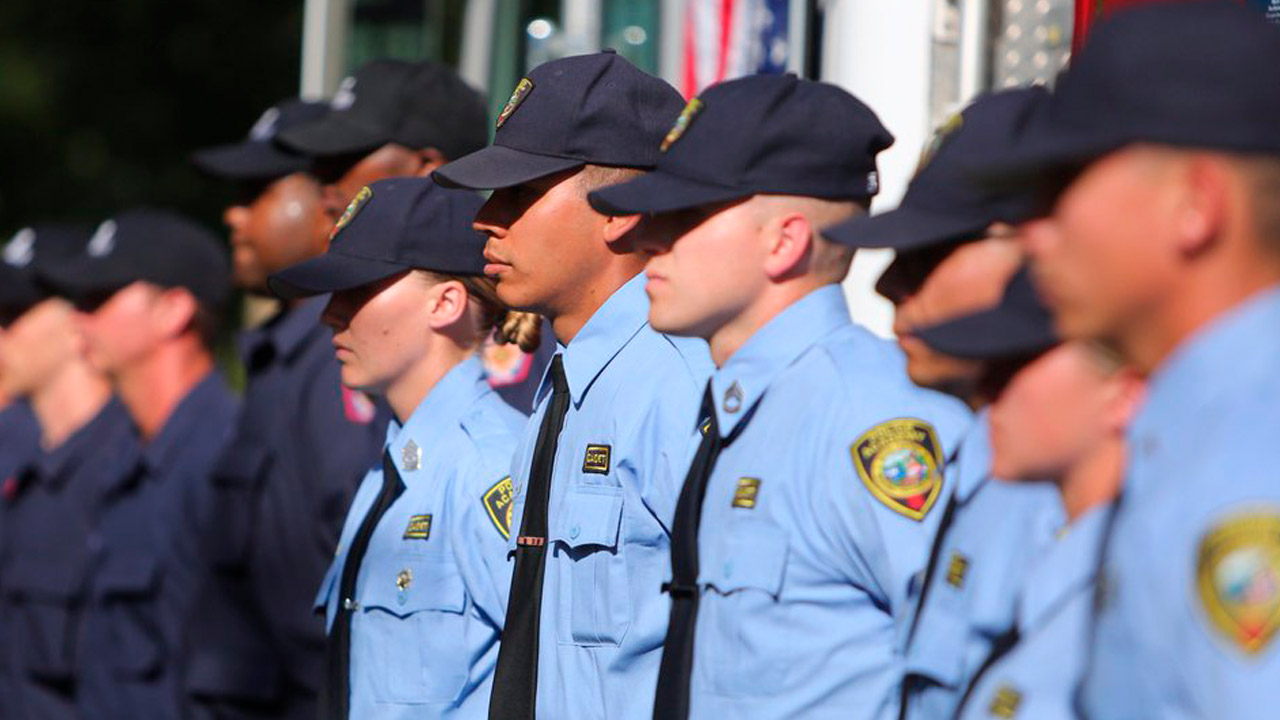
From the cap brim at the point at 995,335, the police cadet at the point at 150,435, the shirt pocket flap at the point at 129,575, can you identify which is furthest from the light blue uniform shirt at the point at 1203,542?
the shirt pocket flap at the point at 129,575

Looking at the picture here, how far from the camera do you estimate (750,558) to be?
130 inches

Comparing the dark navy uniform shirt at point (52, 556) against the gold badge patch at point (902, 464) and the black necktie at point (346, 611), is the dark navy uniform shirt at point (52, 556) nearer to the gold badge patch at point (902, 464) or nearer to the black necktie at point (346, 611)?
the black necktie at point (346, 611)

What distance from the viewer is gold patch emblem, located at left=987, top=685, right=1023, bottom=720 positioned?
2424 mm

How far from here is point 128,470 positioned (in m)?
7.48

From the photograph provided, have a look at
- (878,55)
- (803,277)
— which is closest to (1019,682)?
(803,277)

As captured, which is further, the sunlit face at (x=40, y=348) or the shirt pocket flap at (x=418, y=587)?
the sunlit face at (x=40, y=348)

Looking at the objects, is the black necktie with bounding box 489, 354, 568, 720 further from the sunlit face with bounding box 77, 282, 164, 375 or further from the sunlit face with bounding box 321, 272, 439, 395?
the sunlit face with bounding box 77, 282, 164, 375

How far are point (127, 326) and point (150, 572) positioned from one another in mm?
941

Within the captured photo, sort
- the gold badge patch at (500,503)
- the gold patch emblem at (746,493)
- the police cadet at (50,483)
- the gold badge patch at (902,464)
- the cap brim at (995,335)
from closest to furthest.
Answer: the cap brim at (995,335)
the gold badge patch at (902,464)
the gold patch emblem at (746,493)
the gold badge patch at (500,503)
the police cadet at (50,483)

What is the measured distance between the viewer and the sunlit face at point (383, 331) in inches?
183

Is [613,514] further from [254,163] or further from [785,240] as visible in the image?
[254,163]

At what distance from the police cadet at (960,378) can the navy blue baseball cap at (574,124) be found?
110 cm

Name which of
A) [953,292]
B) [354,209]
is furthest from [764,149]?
[354,209]

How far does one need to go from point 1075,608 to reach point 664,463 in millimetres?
1518
